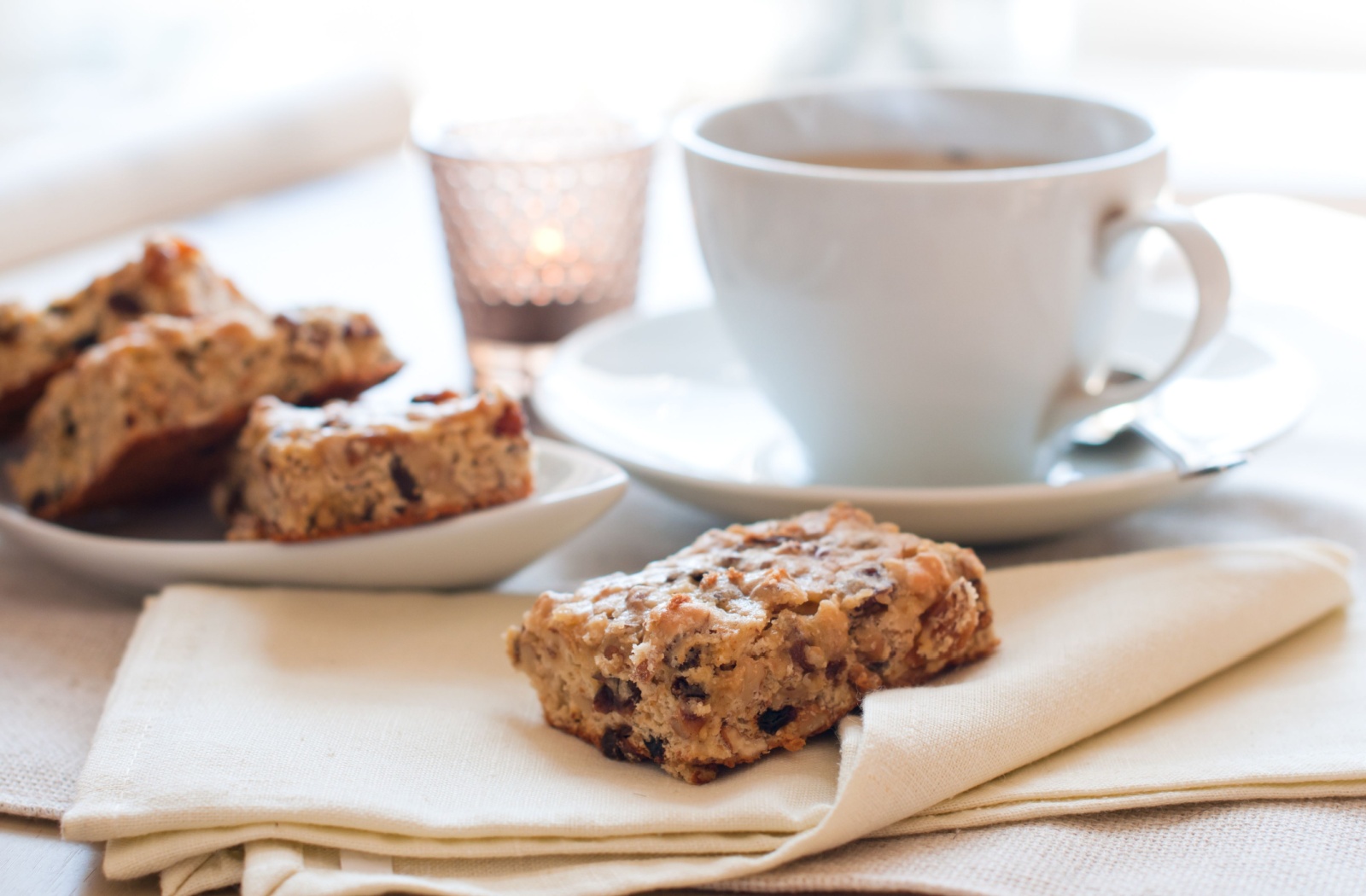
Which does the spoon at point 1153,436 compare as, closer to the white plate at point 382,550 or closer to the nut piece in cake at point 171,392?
the white plate at point 382,550

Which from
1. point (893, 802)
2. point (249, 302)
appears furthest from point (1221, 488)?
point (249, 302)

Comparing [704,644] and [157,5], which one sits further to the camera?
[157,5]

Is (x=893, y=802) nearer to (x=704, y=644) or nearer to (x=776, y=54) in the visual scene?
(x=704, y=644)

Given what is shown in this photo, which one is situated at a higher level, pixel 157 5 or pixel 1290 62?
pixel 157 5

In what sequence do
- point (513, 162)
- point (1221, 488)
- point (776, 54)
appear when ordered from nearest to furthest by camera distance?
point (1221, 488) → point (513, 162) → point (776, 54)

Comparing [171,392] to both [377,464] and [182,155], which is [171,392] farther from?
[182,155]

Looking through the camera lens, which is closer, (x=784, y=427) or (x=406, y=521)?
(x=406, y=521)

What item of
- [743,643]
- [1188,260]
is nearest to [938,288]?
[1188,260]

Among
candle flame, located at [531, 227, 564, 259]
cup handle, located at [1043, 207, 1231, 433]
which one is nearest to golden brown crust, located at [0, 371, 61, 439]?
candle flame, located at [531, 227, 564, 259]
